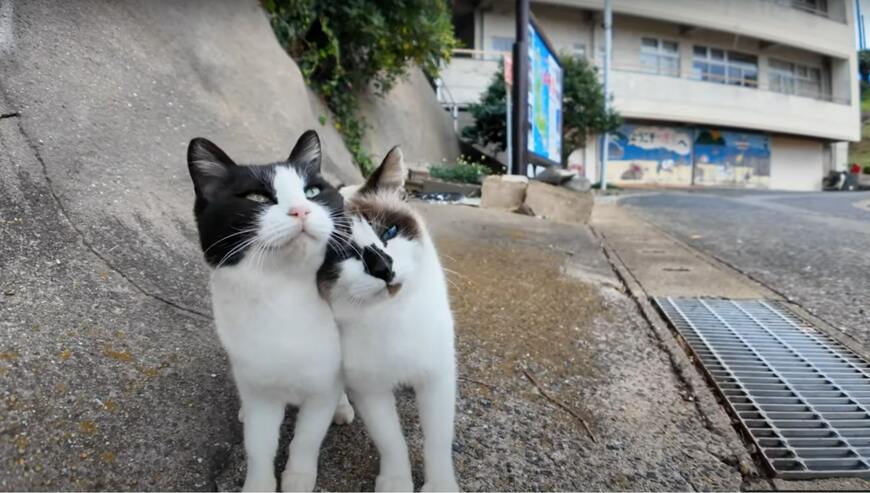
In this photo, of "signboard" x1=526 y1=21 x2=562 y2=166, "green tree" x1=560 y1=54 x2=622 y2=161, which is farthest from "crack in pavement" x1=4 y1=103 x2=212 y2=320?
"green tree" x1=560 y1=54 x2=622 y2=161

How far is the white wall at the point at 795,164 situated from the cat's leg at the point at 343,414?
77.1 feet

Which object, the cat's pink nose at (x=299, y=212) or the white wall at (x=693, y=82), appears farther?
the white wall at (x=693, y=82)

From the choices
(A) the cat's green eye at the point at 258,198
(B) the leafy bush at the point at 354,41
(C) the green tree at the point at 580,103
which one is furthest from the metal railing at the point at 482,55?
(A) the cat's green eye at the point at 258,198

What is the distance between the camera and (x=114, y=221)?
1945 millimetres

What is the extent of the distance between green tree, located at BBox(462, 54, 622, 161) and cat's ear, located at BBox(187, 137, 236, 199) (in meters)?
11.6

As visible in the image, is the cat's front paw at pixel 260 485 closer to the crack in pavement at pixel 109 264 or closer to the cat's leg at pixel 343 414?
the cat's leg at pixel 343 414

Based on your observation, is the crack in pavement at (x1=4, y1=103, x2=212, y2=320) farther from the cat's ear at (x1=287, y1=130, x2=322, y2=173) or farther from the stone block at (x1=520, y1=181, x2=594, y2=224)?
the stone block at (x1=520, y1=181, x2=594, y2=224)

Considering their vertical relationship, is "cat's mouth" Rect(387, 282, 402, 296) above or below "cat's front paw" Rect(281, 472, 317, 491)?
above

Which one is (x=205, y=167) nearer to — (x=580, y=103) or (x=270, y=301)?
(x=270, y=301)

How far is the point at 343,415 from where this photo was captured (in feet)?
4.65

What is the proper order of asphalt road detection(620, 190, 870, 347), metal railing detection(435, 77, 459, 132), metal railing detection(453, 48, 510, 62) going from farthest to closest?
metal railing detection(453, 48, 510, 62), metal railing detection(435, 77, 459, 132), asphalt road detection(620, 190, 870, 347)

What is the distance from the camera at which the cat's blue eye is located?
1181 mm

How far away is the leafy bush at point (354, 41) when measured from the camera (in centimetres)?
531

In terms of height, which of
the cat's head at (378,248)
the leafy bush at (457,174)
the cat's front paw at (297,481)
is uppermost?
the leafy bush at (457,174)
